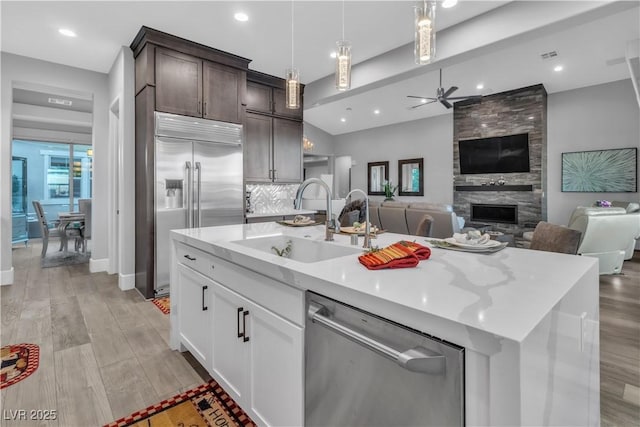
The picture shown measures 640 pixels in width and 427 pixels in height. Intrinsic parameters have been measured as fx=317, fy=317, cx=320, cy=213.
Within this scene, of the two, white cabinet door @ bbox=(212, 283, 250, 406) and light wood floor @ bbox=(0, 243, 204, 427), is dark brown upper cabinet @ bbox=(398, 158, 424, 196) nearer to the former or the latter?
light wood floor @ bbox=(0, 243, 204, 427)

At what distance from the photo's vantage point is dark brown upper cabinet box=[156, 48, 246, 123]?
351 centimetres

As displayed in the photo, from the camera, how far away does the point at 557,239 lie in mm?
1889

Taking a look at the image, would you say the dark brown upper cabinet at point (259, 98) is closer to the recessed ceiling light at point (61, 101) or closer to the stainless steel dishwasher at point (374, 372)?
the recessed ceiling light at point (61, 101)

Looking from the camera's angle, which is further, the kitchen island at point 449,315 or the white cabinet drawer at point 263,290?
the white cabinet drawer at point 263,290

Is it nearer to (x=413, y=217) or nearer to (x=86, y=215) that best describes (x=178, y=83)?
(x=413, y=217)

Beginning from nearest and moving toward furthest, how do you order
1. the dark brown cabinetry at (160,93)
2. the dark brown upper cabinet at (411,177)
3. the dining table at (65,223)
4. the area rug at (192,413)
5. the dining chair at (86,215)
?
the area rug at (192,413), the dark brown cabinetry at (160,93), the dining table at (65,223), the dining chair at (86,215), the dark brown upper cabinet at (411,177)

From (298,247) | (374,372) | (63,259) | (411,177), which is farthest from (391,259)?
(411,177)

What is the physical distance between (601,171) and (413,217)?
3954 millimetres

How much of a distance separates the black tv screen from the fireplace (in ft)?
2.58

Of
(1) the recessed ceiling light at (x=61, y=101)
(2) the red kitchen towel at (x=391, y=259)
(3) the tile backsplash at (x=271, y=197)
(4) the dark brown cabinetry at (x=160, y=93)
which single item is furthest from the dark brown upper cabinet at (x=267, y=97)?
(2) the red kitchen towel at (x=391, y=259)

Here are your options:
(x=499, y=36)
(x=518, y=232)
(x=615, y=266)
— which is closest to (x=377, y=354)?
(x=499, y=36)

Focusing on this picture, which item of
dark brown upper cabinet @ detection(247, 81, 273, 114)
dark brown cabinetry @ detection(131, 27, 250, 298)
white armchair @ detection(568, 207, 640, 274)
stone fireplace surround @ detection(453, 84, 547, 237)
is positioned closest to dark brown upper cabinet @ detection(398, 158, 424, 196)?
stone fireplace surround @ detection(453, 84, 547, 237)

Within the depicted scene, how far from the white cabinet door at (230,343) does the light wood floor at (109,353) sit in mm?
431

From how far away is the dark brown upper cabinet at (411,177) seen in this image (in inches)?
344
